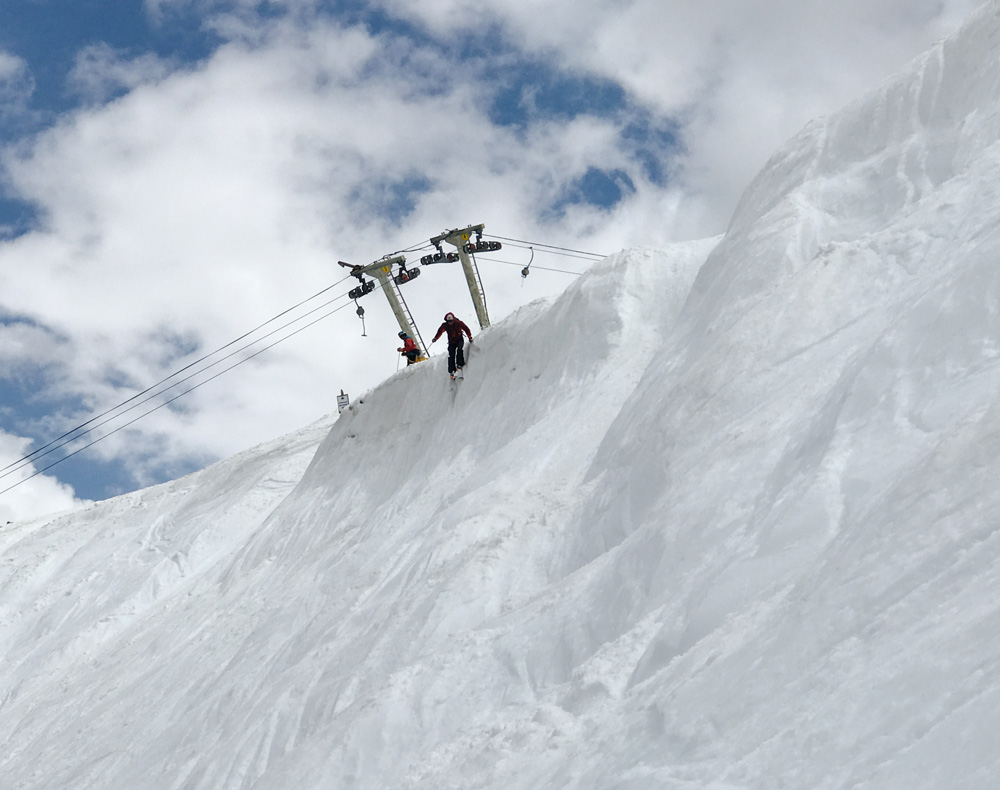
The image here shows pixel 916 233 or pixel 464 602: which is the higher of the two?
pixel 916 233

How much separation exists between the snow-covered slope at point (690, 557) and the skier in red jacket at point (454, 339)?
0.63m

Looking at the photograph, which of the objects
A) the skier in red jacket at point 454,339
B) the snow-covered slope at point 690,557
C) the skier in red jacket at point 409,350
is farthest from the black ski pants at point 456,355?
the skier in red jacket at point 409,350

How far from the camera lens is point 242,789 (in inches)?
419

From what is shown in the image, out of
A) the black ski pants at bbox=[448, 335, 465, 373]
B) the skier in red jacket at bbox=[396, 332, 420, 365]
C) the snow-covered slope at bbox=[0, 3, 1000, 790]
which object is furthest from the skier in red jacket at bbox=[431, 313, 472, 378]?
the skier in red jacket at bbox=[396, 332, 420, 365]

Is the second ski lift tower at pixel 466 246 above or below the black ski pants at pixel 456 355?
above

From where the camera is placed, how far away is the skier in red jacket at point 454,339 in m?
21.0

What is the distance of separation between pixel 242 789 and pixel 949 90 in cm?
1278

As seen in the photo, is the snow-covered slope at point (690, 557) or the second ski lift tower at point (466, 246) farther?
the second ski lift tower at point (466, 246)

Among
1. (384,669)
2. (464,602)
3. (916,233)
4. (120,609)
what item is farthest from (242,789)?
(120,609)

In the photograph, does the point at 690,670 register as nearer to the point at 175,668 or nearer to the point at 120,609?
the point at 175,668

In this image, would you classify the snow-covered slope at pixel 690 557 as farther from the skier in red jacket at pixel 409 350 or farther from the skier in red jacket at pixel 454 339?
the skier in red jacket at pixel 409 350

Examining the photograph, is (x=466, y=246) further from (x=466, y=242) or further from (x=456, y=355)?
(x=456, y=355)

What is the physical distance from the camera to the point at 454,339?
69.9 feet

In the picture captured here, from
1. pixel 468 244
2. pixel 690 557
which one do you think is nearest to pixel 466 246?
pixel 468 244
